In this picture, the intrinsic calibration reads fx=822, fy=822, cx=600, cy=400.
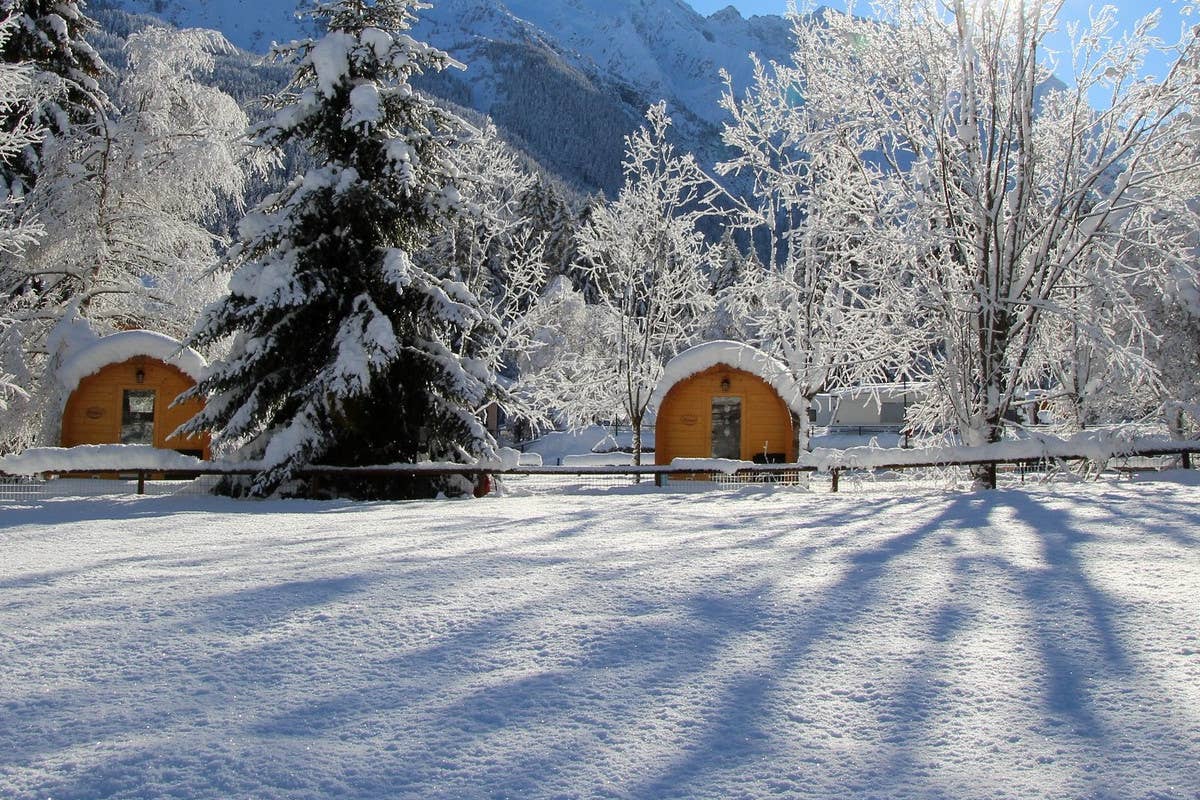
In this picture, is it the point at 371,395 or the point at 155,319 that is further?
the point at 155,319

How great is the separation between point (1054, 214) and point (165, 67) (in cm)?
1744

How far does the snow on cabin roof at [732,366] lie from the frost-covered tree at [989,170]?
16.8 ft

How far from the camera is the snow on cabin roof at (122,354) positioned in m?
17.4

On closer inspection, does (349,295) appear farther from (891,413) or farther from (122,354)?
(891,413)

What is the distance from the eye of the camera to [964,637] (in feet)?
13.1

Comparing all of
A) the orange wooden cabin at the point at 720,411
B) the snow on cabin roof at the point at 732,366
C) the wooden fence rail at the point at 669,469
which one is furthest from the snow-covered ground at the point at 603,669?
the orange wooden cabin at the point at 720,411

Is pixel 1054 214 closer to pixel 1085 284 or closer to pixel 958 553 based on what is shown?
pixel 1085 284

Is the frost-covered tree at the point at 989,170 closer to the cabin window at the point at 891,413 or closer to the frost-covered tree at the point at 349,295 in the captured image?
the frost-covered tree at the point at 349,295

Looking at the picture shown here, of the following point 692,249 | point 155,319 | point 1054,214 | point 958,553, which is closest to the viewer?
point 958,553

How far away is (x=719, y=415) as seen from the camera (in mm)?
19844

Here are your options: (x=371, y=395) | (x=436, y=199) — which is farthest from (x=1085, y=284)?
(x=371, y=395)

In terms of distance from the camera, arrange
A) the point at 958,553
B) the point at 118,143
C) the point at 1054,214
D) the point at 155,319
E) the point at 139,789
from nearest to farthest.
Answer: the point at 139,789 → the point at 958,553 → the point at 1054,214 → the point at 118,143 → the point at 155,319

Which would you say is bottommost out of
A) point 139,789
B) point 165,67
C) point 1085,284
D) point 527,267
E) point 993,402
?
point 139,789

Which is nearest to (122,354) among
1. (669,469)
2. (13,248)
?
(13,248)
